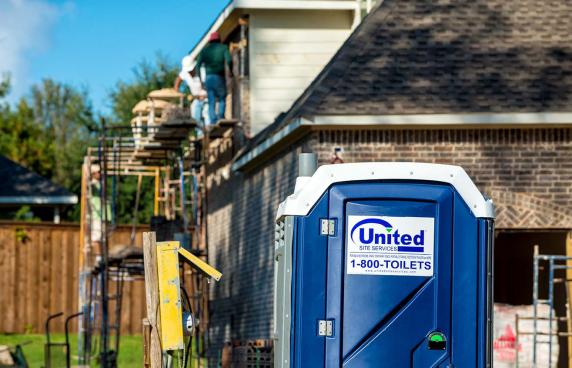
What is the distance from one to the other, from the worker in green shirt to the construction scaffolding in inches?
17.6

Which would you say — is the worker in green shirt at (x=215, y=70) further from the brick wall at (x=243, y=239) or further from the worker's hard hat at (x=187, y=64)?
the worker's hard hat at (x=187, y=64)

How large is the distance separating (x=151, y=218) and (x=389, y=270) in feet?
55.9

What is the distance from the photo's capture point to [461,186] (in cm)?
1093

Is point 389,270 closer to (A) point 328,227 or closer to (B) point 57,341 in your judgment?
(A) point 328,227

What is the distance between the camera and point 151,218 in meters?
27.5

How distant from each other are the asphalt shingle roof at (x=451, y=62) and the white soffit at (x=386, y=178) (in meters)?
8.13

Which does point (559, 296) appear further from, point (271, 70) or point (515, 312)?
point (271, 70)

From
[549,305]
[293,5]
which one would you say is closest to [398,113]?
[549,305]

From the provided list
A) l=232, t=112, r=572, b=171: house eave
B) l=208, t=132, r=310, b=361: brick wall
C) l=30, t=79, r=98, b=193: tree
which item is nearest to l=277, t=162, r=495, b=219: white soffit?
l=232, t=112, r=572, b=171: house eave

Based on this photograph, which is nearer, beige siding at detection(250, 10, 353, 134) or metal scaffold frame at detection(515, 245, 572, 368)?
metal scaffold frame at detection(515, 245, 572, 368)

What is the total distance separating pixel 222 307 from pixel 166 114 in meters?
4.02

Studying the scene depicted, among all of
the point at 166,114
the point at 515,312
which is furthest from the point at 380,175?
the point at 166,114

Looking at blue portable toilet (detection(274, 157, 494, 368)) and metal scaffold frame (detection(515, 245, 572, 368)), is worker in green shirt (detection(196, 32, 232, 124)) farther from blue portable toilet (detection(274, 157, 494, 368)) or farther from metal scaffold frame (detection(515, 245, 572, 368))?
blue portable toilet (detection(274, 157, 494, 368))

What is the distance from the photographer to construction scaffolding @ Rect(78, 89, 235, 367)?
23469 millimetres
